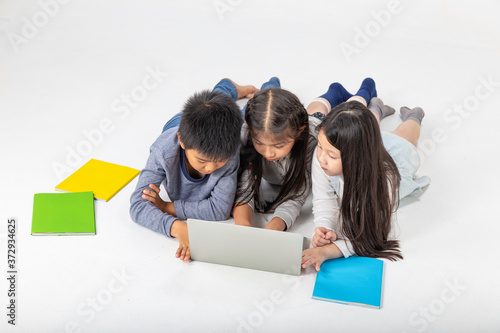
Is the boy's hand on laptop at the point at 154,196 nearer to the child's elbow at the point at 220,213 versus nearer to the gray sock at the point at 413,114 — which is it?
the child's elbow at the point at 220,213

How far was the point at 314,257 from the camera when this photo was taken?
1.50m

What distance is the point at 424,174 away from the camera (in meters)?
1.90

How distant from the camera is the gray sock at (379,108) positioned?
216 centimetres

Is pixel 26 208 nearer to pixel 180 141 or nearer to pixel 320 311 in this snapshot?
pixel 180 141

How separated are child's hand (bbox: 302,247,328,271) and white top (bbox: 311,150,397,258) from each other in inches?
2.9

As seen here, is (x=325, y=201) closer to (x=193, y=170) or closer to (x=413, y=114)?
(x=193, y=170)

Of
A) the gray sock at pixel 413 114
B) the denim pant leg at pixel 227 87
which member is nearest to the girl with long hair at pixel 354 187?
the gray sock at pixel 413 114

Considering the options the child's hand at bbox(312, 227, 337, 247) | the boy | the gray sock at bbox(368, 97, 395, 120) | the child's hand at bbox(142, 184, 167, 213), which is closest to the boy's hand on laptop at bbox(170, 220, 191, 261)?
the boy

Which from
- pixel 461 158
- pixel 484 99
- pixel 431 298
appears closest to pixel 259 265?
pixel 431 298

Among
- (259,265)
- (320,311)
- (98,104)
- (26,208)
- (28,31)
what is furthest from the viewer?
(28,31)

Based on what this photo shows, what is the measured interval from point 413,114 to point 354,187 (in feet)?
2.60

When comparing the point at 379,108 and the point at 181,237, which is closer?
the point at 181,237

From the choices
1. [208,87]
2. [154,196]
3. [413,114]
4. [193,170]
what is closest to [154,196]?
[154,196]

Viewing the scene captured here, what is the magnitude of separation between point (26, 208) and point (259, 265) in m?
0.77
